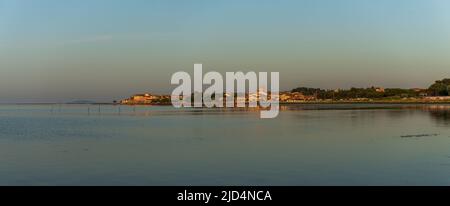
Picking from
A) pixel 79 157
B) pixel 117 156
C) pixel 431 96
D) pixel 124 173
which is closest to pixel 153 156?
pixel 117 156

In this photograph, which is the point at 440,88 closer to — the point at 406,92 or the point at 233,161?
the point at 406,92

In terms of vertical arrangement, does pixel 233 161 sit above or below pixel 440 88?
below

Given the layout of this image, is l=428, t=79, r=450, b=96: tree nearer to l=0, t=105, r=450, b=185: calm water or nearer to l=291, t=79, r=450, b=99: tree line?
l=291, t=79, r=450, b=99: tree line

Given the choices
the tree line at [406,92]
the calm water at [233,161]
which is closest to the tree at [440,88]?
the tree line at [406,92]

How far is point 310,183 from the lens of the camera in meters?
14.4

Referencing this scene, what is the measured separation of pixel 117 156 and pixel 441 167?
11971 mm

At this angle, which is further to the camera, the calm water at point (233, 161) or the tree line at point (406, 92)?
the tree line at point (406, 92)

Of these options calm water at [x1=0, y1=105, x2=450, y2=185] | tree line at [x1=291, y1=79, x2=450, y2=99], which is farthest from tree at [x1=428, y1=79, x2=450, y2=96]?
calm water at [x1=0, y1=105, x2=450, y2=185]

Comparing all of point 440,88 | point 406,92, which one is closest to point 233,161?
point 440,88

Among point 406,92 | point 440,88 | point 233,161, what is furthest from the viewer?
point 406,92

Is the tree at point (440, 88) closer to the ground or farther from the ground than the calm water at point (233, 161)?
farther from the ground

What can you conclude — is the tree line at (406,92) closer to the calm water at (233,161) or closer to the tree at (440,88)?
the tree at (440,88)

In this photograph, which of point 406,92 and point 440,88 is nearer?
point 440,88
